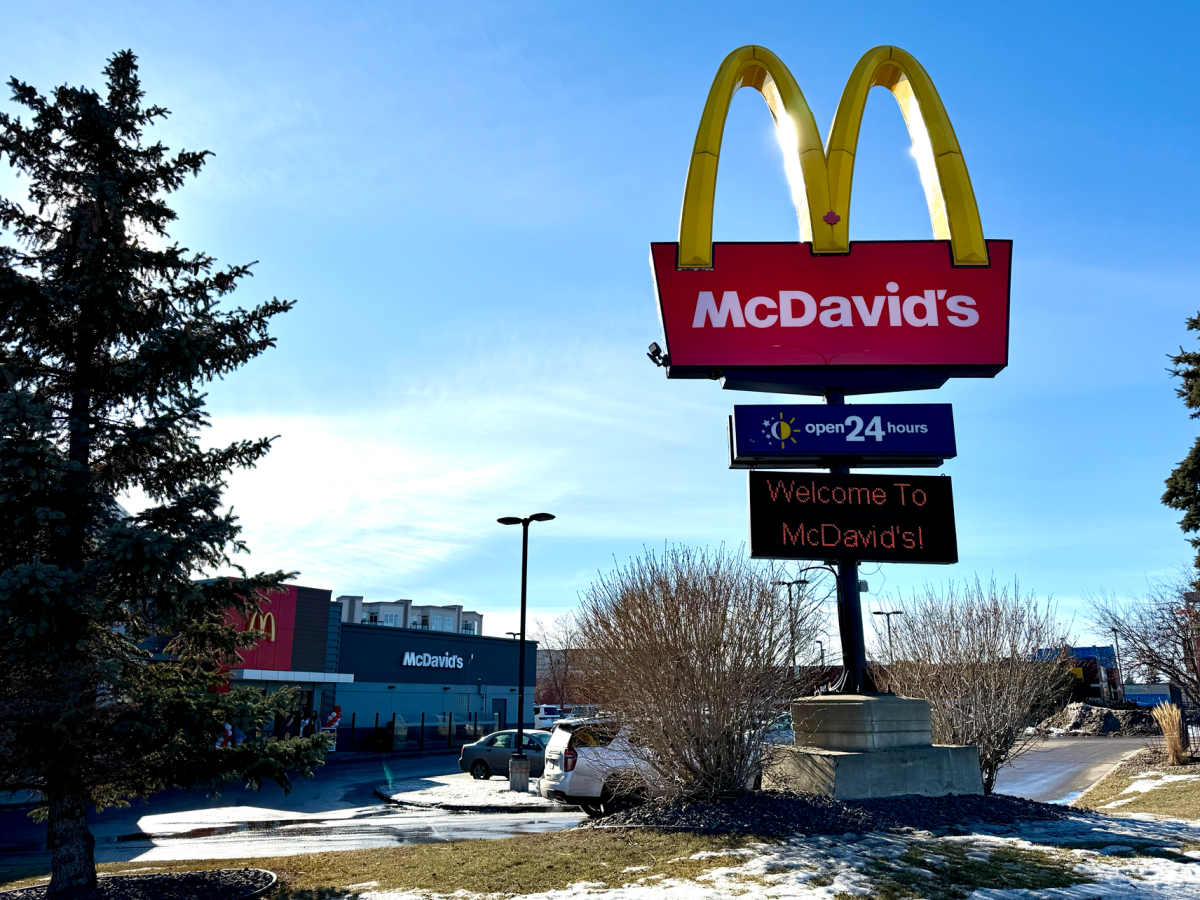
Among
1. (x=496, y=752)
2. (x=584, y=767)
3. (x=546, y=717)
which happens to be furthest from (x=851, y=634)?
(x=546, y=717)

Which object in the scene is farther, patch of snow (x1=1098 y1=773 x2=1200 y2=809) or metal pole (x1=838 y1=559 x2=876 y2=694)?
patch of snow (x1=1098 y1=773 x2=1200 y2=809)

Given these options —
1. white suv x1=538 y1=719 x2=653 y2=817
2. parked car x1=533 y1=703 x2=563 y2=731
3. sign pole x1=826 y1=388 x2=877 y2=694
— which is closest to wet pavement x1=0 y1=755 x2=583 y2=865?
white suv x1=538 y1=719 x2=653 y2=817

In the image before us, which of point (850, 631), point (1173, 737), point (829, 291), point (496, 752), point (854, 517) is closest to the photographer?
point (854, 517)

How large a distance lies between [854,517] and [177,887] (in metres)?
9.27

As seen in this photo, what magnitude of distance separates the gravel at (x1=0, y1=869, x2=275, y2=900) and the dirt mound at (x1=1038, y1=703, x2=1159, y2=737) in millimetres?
43408

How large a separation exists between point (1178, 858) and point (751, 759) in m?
4.57

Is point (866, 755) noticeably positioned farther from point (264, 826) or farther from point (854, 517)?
point (264, 826)

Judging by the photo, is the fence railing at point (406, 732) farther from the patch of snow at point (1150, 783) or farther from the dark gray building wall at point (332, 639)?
the patch of snow at point (1150, 783)

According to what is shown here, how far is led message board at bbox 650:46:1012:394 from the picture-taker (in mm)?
13750

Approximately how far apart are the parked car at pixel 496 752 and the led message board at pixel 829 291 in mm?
13301

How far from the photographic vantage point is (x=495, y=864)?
8.66 m

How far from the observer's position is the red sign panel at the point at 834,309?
13.7 metres

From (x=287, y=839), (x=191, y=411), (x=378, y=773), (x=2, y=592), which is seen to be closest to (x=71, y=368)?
(x=191, y=411)

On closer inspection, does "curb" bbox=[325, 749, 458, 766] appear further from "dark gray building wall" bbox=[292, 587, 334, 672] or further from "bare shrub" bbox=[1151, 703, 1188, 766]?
"bare shrub" bbox=[1151, 703, 1188, 766]
